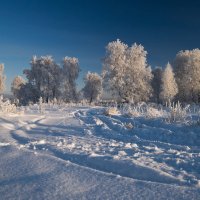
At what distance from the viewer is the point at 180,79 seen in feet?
162

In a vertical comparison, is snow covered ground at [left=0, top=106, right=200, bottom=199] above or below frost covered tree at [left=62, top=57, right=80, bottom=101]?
below

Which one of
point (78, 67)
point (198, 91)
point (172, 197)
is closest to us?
point (172, 197)

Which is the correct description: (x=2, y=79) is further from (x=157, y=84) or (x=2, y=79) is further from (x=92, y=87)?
(x=157, y=84)

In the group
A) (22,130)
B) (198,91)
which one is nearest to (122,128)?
(22,130)

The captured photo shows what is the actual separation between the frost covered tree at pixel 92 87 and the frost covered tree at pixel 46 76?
6738 millimetres

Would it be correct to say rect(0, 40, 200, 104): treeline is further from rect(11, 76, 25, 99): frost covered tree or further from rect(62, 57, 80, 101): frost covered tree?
rect(11, 76, 25, 99): frost covered tree

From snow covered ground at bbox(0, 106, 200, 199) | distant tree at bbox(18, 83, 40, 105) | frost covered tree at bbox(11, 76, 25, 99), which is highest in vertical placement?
frost covered tree at bbox(11, 76, 25, 99)

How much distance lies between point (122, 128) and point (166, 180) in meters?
4.90

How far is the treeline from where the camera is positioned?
3925cm

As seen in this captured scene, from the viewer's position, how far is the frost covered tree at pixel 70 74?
48031 millimetres

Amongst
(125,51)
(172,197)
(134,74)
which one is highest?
(125,51)

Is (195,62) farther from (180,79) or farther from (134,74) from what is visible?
(134,74)

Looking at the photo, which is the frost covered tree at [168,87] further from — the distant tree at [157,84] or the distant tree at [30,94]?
the distant tree at [30,94]

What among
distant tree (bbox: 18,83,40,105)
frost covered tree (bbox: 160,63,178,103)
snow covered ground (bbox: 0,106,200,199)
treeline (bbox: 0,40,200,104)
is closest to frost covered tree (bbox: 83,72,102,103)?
treeline (bbox: 0,40,200,104)
